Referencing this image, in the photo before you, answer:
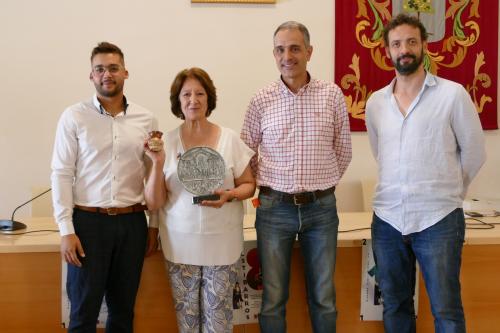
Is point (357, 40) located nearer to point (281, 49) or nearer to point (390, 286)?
point (281, 49)

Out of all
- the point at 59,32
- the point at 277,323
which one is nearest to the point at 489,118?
the point at 277,323

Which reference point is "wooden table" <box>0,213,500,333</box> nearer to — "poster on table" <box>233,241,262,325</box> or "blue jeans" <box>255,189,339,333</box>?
"poster on table" <box>233,241,262,325</box>

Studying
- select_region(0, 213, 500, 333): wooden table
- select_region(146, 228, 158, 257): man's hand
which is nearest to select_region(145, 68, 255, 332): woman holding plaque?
select_region(146, 228, 158, 257): man's hand

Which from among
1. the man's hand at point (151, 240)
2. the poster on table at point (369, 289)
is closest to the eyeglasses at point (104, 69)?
the man's hand at point (151, 240)

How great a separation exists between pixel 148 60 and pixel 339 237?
1912mm

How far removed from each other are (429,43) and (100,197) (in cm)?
267

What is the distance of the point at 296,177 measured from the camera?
1.81 metres

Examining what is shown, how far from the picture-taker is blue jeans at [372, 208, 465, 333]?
65.8 inches

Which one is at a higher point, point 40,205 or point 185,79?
point 185,79

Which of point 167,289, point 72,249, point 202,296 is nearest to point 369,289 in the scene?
point 202,296

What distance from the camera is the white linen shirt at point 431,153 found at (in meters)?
1.67

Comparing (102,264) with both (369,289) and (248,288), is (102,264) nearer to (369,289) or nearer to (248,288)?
(248,288)

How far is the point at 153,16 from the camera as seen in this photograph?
126 inches

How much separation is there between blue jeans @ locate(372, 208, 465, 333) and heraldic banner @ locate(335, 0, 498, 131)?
1715mm
